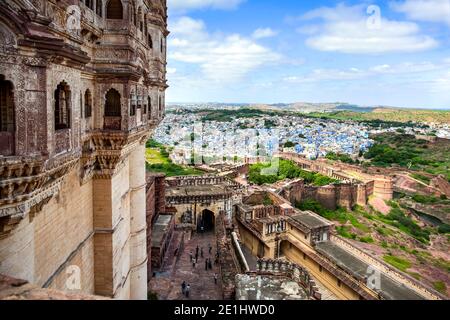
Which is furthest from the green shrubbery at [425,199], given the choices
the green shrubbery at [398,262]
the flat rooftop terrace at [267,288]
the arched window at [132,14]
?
the arched window at [132,14]

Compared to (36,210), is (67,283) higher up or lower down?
lower down

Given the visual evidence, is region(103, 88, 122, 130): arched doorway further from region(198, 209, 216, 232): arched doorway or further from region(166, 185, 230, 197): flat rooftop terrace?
region(198, 209, 216, 232): arched doorway

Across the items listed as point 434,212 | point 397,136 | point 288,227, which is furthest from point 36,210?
point 397,136

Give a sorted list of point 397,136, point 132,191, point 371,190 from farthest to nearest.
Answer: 1. point 397,136
2. point 371,190
3. point 132,191

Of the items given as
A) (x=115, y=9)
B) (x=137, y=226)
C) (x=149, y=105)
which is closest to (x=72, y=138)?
(x=115, y=9)

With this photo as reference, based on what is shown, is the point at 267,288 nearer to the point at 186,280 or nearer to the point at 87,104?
the point at 186,280

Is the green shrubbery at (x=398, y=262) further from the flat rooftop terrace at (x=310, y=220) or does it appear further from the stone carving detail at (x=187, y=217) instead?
the stone carving detail at (x=187, y=217)
